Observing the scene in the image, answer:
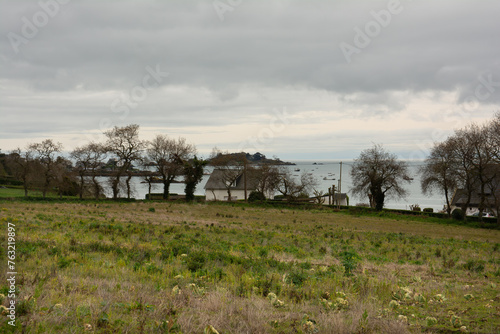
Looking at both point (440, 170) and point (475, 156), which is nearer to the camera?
point (475, 156)

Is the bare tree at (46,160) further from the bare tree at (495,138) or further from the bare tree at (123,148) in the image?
the bare tree at (495,138)

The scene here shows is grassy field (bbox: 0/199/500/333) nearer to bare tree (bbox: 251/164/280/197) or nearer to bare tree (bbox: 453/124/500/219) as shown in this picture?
bare tree (bbox: 453/124/500/219)

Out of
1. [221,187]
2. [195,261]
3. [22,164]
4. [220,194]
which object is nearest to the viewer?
[195,261]

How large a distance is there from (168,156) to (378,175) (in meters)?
38.0

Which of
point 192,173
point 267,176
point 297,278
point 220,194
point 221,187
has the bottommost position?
point 297,278

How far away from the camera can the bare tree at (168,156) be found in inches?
2635

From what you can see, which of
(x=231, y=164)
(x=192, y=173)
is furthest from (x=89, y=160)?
(x=231, y=164)

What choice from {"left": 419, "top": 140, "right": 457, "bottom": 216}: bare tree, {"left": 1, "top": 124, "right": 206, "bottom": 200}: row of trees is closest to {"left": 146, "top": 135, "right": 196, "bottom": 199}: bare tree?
{"left": 1, "top": 124, "right": 206, "bottom": 200}: row of trees

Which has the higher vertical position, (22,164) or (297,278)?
(22,164)

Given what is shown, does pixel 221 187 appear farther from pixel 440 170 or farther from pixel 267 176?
pixel 440 170

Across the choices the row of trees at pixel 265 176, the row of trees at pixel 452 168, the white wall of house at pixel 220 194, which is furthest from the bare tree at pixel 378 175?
the white wall of house at pixel 220 194

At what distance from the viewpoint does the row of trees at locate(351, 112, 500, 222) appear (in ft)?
169

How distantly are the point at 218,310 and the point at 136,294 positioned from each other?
168 cm

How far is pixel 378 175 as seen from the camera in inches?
2640
